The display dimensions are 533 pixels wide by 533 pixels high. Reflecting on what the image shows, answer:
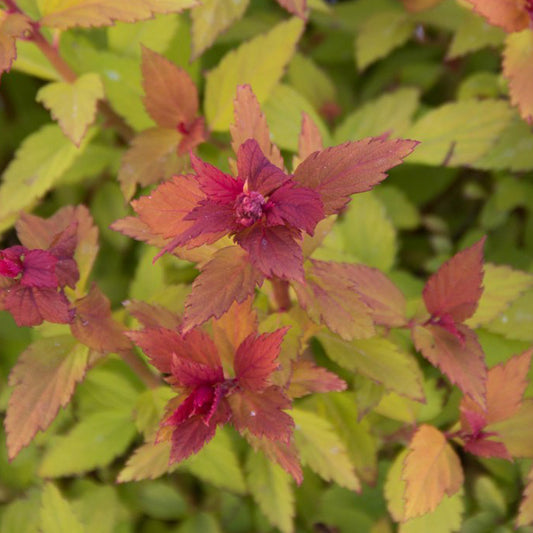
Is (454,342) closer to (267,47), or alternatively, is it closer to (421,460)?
(421,460)

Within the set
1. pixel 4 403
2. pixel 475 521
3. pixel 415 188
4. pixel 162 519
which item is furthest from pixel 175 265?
pixel 475 521

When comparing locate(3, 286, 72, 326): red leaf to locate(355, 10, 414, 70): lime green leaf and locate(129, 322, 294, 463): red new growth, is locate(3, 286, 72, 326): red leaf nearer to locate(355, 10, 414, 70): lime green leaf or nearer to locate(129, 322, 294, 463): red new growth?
locate(129, 322, 294, 463): red new growth

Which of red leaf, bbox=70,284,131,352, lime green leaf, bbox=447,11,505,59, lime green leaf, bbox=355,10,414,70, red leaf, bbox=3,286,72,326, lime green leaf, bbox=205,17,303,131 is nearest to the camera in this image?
red leaf, bbox=3,286,72,326

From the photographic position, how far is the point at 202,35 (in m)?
1.20

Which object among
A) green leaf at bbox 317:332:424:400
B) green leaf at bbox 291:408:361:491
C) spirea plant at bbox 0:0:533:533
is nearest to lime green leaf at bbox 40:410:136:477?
spirea plant at bbox 0:0:533:533

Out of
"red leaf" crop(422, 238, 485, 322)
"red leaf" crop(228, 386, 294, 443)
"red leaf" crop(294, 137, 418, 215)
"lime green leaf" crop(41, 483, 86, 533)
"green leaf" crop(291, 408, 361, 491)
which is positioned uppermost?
"red leaf" crop(294, 137, 418, 215)

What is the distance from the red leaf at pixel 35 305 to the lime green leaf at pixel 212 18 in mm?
593

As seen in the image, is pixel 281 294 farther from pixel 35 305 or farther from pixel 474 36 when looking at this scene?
pixel 474 36

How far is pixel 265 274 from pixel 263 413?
0.66ft

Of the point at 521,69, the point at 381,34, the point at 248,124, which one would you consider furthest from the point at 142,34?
the point at 521,69

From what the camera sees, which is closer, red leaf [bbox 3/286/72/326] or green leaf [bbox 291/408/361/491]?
red leaf [bbox 3/286/72/326]

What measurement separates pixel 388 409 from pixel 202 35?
79 cm

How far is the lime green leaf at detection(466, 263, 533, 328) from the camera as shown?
3.69 ft

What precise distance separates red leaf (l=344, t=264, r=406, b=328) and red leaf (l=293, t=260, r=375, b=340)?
15 centimetres
